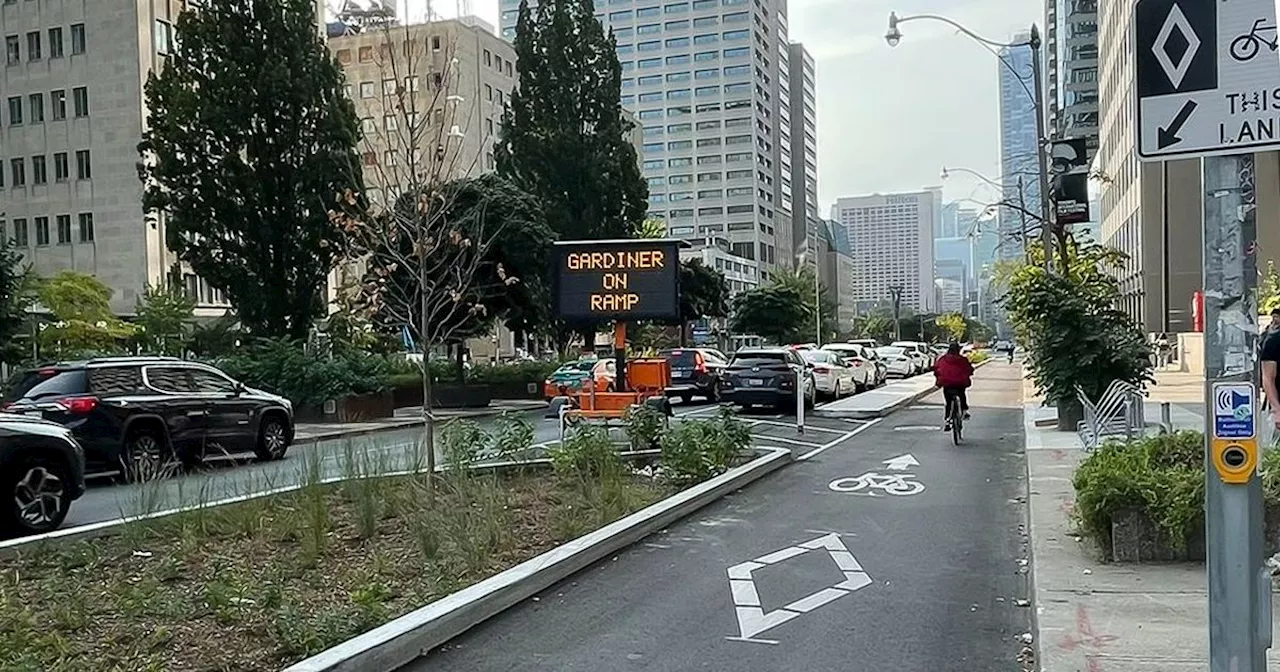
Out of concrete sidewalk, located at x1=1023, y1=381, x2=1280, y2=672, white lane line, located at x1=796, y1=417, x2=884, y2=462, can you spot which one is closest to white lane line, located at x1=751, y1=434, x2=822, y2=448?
white lane line, located at x1=796, y1=417, x2=884, y2=462

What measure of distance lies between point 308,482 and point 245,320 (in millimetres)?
23366

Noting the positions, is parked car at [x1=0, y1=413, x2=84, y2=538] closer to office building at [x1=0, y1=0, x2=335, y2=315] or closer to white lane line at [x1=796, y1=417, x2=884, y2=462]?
white lane line at [x1=796, y1=417, x2=884, y2=462]

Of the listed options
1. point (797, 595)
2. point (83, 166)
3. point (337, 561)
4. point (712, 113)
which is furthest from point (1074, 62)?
point (337, 561)

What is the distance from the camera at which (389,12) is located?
498 inches

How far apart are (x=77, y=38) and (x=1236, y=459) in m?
65.5

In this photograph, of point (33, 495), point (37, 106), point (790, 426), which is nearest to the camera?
point (33, 495)

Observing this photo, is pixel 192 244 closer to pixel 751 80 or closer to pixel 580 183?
pixel 580 183

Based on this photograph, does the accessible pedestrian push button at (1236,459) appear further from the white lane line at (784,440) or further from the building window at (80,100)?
the building window at (80,100)

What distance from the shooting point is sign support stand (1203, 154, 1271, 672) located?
13.5 ft

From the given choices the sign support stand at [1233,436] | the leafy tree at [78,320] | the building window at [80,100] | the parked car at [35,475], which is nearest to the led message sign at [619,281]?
the parked car at [35,475]

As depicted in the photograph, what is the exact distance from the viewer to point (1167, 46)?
14.1 feet

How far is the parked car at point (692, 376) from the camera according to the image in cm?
3030

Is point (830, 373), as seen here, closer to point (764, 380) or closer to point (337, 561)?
point (764, 380)

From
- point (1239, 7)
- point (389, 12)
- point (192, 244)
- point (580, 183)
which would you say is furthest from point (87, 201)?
point (1239, 7)
